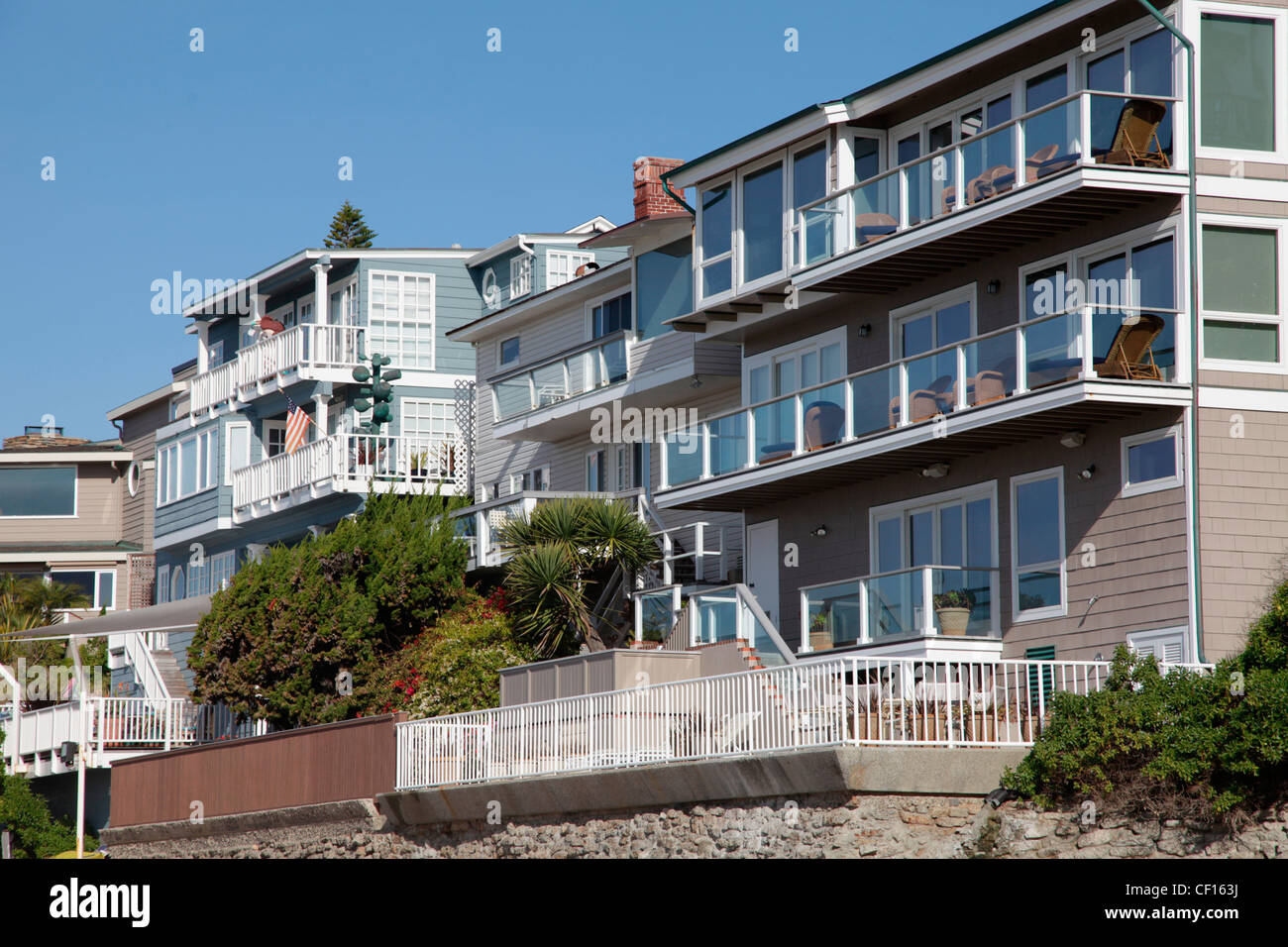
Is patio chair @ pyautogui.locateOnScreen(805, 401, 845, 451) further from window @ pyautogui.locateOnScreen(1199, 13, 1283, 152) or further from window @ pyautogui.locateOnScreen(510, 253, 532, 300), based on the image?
window @ pyautogui.locateOnScreen(510, 253, 532, 300)

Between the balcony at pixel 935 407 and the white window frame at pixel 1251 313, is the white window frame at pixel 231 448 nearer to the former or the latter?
the balcony at pixel 935 407

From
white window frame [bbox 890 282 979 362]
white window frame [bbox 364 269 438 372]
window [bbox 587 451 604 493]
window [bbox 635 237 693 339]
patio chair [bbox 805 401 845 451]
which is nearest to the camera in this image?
white window frame [bbox 890 282 979 362]

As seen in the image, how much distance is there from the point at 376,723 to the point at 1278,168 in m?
15.2

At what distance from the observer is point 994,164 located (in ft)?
84.5

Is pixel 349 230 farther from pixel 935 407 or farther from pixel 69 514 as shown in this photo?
pixel 935 407

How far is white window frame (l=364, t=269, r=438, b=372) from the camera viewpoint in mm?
45938

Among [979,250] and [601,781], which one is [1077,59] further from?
[601,781]

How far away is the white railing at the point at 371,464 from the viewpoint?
1662 inches

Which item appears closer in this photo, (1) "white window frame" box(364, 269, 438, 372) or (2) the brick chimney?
(2) the brick chimney

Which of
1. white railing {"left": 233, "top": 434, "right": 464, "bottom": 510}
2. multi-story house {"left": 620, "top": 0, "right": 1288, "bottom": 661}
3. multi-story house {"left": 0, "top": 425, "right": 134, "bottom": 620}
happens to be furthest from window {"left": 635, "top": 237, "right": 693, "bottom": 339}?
multi-story house {"left": 0, "top": 425, "right": 134, "bottom": 620}

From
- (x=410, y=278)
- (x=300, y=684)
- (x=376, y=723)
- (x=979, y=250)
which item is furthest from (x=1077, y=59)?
(x=410, y=278)

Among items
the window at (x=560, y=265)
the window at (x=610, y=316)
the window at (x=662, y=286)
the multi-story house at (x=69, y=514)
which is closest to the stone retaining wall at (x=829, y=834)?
the window at (x=662, y=286)

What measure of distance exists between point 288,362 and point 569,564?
50.3ft

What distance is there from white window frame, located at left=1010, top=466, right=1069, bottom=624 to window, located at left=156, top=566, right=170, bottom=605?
1255 inches
